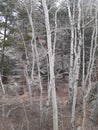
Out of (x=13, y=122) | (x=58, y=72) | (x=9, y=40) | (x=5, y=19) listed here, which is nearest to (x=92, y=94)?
(x=13, y=122)

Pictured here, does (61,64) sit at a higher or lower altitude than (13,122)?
higher

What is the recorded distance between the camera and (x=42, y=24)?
11.6 m

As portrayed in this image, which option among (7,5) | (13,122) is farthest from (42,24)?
(13,122)

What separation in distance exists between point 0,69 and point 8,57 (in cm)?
115

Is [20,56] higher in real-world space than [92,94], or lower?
higher

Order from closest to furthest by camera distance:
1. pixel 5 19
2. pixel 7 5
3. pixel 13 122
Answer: pixel 13 122 → pixel 7 5 → pixel 5 19

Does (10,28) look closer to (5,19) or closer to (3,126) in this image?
(5,19)

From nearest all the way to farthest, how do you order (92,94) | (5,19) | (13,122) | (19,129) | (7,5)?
(19,129) < (13,122) < (92,94) < (7,5) < (5,19)

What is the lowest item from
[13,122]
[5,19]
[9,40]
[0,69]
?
[13,122]

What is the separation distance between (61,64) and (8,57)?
317 cm

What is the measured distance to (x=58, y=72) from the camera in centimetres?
1576

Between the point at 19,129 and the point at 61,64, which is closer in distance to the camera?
the point at 19,129

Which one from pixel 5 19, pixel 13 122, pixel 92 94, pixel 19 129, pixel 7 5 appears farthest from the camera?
pixel 5 19

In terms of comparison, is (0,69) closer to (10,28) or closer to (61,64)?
(10,28)
